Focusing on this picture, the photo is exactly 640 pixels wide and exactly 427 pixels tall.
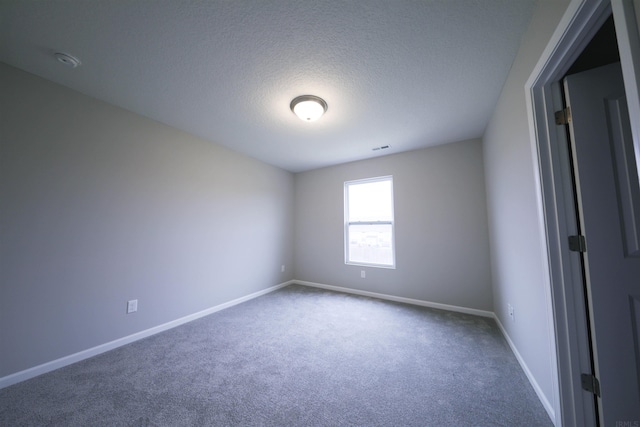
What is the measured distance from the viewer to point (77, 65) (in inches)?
67.2

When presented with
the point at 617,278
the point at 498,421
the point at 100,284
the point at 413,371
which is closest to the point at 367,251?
the point at 413,371

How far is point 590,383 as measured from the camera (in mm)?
1105

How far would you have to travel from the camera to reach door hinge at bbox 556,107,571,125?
1211mm

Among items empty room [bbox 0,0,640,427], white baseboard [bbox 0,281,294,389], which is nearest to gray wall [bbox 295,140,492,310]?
empty room [bbox 0,0,640,427]

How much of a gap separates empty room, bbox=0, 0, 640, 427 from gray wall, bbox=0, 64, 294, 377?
0.02 m

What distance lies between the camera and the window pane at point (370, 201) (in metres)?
3.79

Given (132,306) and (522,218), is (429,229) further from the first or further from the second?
(132,306)

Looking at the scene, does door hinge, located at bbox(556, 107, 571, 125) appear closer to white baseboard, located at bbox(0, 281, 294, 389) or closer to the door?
the door

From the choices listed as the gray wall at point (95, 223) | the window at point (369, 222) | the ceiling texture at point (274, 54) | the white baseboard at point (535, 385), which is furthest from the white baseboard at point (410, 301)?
the ceiling texture at point (274, 54)

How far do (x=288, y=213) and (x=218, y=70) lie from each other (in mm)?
3059

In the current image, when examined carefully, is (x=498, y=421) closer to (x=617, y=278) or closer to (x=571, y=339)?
(x=571, y=339)

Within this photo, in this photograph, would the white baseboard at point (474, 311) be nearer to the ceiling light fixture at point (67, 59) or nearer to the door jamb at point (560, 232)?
the door jamb at point (560, 232)

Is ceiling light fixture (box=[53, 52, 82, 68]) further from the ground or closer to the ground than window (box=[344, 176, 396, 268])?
further from the ground

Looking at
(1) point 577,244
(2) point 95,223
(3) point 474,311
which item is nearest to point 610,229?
(1) point 577,244
